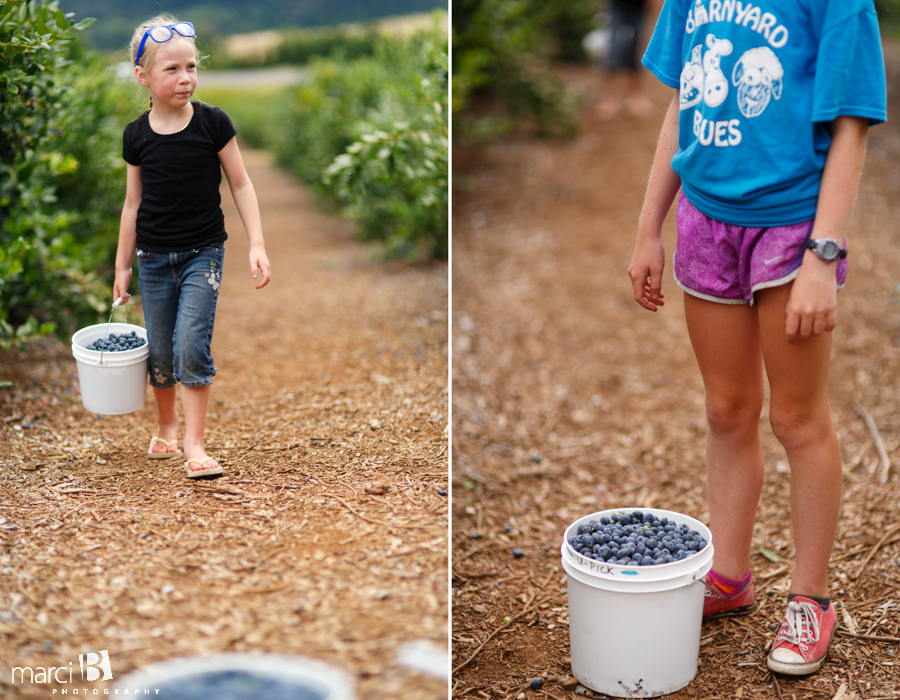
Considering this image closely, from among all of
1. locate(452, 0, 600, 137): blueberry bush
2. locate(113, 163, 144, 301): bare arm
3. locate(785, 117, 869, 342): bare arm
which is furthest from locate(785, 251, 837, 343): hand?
locate(452, 0, 600, 137): blueberry bush

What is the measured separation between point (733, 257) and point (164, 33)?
5.20 ft

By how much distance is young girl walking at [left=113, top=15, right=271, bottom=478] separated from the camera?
227 cm

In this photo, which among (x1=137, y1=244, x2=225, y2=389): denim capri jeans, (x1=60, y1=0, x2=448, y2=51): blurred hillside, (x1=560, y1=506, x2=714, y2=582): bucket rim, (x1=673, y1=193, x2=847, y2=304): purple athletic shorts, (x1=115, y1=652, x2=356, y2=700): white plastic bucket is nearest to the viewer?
(x1=115, y1=652, x2=356, y2=700): white plastic bucket

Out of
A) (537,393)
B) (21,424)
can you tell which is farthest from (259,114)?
(21,424)

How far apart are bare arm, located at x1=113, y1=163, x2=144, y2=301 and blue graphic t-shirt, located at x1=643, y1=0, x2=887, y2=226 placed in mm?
1542

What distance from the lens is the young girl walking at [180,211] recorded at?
7.44 feet

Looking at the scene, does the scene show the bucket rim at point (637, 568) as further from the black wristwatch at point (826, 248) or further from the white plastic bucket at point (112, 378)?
the white plastic bucket at point (112, 378)

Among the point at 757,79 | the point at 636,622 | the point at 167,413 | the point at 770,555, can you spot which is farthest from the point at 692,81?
the point at 167,413

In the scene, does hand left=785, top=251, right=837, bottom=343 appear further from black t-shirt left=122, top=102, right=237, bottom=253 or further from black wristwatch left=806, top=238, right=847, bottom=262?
black t-shirt left=122, top=102, right=237, bottom=253

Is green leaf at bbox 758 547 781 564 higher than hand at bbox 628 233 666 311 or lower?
lower

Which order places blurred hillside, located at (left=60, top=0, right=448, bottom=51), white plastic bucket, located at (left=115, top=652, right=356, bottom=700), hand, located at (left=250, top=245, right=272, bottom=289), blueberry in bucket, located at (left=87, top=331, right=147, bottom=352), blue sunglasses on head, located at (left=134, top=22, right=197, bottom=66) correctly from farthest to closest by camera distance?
blurred hillside, located at (left=60, top=0, right=448, bottom=51) → blueberry in bucket, located at (left=87, top=331, right=147, bottom=352) → hand, located at (left=250, top=245, right=272, bottom=289) → blue sunglasses on head, located at (left=134, top=22, right=197, bottom=66) → white plastic bucket, located at (left=115, top=652, right=356, bottom=700)

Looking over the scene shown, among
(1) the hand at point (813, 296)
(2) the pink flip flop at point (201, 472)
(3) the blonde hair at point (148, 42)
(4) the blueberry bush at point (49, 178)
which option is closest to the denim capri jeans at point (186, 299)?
(2) the pink flip flop at point (201, 472)

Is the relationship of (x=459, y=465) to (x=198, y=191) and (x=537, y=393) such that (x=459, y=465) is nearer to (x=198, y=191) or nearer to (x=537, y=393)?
(x=537, y=393)

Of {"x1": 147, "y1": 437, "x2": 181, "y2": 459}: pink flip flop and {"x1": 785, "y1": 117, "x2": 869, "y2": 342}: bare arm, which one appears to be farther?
{"x1": 147, "y1": 437, "x2": 181, "y2": 459}: pink flip flop
